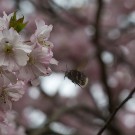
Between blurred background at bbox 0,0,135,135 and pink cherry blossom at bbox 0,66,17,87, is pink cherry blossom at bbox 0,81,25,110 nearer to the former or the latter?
pink cherry blossom at bbox 0,66,17,87

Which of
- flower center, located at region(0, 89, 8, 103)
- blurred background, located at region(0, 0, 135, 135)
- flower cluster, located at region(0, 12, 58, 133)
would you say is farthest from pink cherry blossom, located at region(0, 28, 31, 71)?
blurred background, located at region(0, 0, 135, 135)

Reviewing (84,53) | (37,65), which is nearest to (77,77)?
(37,65)

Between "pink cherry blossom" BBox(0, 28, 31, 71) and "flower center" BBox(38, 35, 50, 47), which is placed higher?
"flower center" BBox(38, 35, 50, 47)

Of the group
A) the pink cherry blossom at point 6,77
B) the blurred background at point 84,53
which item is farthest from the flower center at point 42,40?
the blurred background at point 84,53

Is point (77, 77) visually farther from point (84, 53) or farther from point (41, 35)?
point (84, 53)

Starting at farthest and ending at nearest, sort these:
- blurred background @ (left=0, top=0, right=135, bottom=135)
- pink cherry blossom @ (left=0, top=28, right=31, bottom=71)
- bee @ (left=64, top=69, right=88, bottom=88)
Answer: blurred background @ (left=0, top=0, right=135, bottom=135) < bee @ (left=64, top=69, right=88, bottom=88) < pink cherry blossom @ (left=0, top=28, right=31, bottom=71)

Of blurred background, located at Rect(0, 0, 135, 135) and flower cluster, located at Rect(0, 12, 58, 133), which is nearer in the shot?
flower cluster, located at Rect(0, 12, 58, 133)
